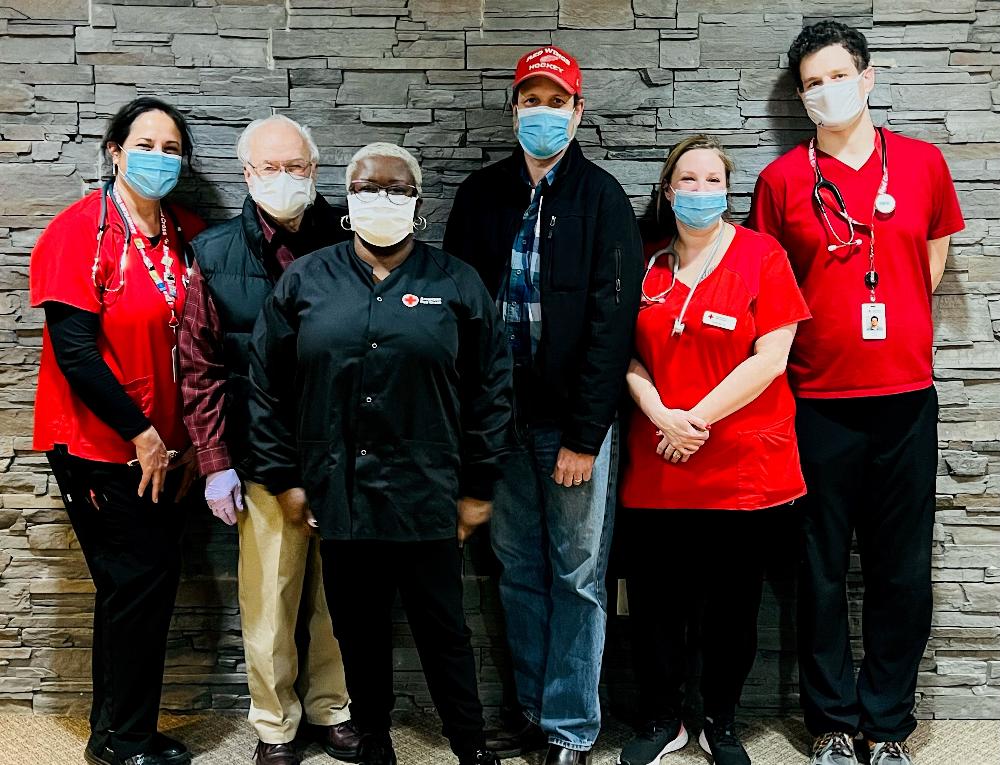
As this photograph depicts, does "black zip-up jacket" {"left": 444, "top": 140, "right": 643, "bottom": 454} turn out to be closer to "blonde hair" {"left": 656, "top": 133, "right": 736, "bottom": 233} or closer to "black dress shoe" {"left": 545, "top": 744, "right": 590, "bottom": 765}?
"blonde hair" {"left": 656, "top": 133, "right": 736, "bottom": 233}

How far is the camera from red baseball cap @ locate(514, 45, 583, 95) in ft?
7.14

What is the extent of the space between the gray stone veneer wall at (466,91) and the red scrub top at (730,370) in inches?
16.8

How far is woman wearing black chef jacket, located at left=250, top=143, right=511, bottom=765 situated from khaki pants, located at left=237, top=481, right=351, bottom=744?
173 mm

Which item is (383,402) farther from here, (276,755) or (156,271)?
(276,755)

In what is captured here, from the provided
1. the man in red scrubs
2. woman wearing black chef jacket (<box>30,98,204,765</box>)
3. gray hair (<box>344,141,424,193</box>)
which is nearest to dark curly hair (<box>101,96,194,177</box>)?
woman wearing black chef jacket (<box>30,98,204,765</box>)

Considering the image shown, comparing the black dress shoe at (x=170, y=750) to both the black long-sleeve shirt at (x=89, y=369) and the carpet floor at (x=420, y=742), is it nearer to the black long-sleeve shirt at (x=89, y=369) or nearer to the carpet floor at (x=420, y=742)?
the carpet floor at (x=420, y=742)

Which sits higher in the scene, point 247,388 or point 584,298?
point 584,298

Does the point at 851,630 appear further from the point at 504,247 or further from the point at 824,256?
the point at 504,247

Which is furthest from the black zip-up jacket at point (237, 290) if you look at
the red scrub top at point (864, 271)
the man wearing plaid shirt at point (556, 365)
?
the red scrub top at point (864, 271)

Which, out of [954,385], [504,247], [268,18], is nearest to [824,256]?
[954,385]

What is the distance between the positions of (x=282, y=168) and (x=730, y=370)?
1166 mm

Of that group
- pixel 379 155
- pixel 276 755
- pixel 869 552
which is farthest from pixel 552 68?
pixel 276 755

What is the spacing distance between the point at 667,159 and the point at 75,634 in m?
2.11

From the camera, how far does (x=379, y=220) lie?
1.99 m
